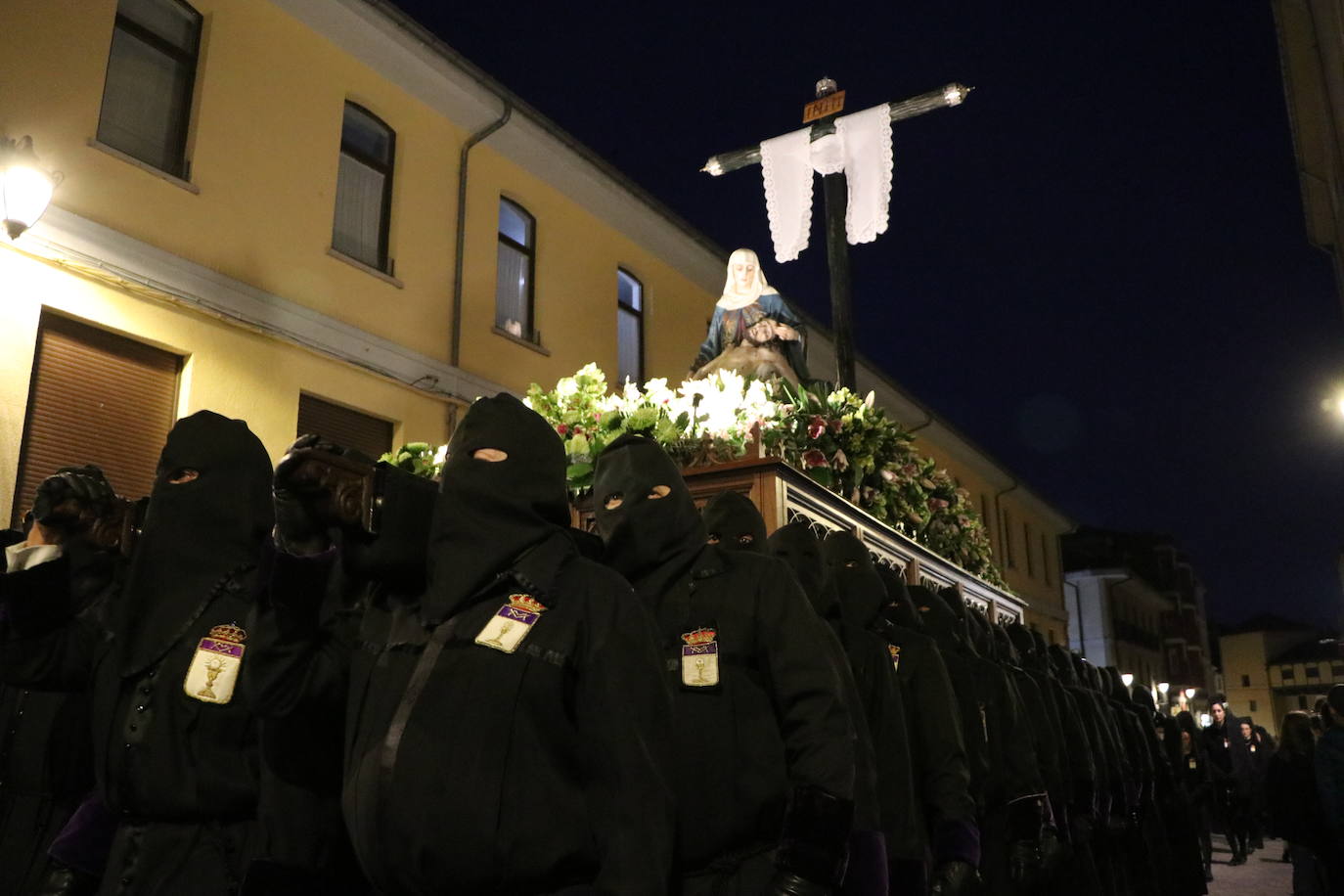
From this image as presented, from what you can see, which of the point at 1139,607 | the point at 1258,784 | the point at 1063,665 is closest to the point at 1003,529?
the point at 1258,784

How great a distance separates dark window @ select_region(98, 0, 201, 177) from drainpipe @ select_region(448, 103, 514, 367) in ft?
12.2

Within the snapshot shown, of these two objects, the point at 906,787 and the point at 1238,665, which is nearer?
the point at 906,787

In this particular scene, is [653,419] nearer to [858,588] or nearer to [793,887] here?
[858,588]

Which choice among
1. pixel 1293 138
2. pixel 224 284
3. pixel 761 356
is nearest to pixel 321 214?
pixel 224 284

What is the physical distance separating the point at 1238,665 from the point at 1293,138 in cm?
7450

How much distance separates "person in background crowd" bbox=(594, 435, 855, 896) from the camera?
341cm

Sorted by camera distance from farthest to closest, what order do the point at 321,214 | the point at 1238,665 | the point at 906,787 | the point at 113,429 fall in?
1. the point at 1238,665
2. the point at 321,214
3. the point at 113,429
4. the point at 906,787

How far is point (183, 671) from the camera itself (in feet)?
11.0

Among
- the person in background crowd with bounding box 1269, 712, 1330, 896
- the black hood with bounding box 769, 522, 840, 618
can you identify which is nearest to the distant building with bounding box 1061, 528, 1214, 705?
the person in background crowd with bounding box 1269, 712, 1330, 896

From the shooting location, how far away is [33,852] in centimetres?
407

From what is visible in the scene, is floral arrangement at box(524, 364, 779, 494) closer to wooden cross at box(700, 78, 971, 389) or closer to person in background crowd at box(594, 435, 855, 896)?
person in background crowd at box(594, 435, 855, 896)

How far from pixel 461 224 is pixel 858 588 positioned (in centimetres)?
962

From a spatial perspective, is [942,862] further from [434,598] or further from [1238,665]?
[1238,665]

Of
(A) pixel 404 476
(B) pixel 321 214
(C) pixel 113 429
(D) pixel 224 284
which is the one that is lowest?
(A) pixel 404 476
